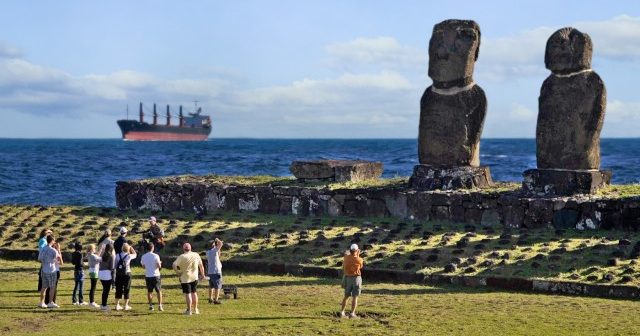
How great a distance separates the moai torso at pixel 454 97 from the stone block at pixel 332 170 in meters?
2.53

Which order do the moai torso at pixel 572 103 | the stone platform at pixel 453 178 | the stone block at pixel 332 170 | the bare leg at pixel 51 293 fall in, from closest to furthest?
1. the bare leg at pixel 51 293
2. the moai torso at pixel 572 103
3. the stone platform at pixel 453 178
4. the stone block at pixel 332 170

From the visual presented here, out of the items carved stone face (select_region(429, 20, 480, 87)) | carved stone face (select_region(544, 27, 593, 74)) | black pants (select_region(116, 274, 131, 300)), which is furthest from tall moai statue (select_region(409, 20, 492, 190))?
black pants (select_region(116, 274, 131, 300))

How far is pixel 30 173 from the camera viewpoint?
2493 inches

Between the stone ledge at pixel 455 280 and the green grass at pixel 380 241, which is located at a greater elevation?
the green grass at pixel 380 241

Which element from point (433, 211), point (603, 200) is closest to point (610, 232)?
point (603, 200)

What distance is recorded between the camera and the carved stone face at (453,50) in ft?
75.6

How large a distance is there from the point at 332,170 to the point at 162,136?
135m

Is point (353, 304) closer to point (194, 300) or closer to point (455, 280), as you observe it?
point (194, 300)

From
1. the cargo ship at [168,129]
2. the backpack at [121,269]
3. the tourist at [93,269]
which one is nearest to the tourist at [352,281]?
the backpack at [121,269]

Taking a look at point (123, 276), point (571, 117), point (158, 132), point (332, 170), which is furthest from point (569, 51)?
point (158, 132)

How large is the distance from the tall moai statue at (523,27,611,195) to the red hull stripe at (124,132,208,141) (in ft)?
449

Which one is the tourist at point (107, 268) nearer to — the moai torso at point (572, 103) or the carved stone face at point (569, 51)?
the moai torso at point (572, 103)

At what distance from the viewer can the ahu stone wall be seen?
20781mm

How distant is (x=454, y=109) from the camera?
23.2 m
